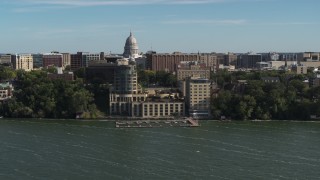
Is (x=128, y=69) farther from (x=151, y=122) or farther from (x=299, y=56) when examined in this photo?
(x=299, y=56)

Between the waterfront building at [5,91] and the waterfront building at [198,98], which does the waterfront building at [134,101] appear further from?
the waterfront building at [5,91]

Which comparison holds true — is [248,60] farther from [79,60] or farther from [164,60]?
[79,60]

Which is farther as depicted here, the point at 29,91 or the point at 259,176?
the point at 29,91

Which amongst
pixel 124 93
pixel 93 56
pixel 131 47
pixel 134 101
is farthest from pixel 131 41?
pixel 134 101

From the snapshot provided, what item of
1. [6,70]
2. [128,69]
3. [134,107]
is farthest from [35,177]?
[6,70]

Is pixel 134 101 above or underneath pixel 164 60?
underneath

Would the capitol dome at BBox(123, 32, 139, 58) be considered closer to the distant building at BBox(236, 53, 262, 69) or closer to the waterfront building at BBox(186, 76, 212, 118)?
the distant building at BBox(236, 53, 262, 69)
